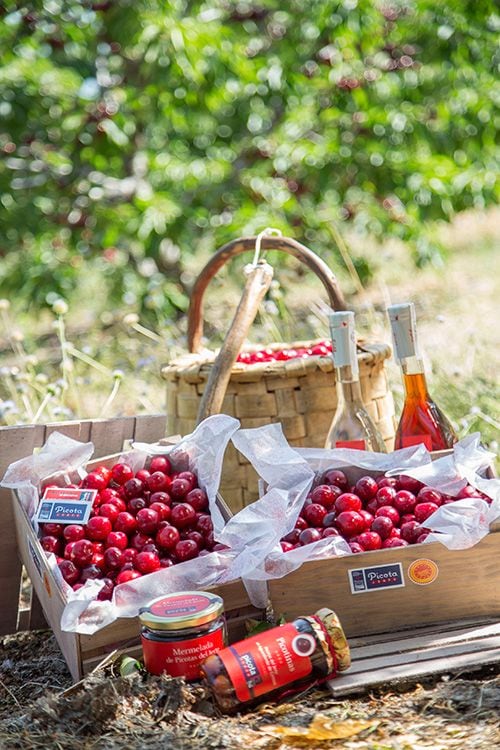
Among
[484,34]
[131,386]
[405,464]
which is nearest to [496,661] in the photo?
[405,464]

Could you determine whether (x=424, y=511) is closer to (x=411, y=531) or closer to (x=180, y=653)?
(x=411, y=531)

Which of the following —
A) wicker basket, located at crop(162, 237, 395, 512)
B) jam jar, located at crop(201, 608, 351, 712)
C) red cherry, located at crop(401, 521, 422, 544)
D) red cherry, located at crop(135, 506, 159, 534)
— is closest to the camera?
jam jar, located at crop(201, 608, 351, 712)

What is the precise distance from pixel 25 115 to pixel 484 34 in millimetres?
2289

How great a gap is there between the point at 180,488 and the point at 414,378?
0.65 meters

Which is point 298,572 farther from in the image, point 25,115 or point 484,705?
point 25,115

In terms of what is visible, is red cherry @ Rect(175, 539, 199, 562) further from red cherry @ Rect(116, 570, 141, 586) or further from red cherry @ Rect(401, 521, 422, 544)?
red cherry @ Rect(401, 521, 422, 544)

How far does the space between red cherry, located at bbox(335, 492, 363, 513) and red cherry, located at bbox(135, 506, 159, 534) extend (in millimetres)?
367

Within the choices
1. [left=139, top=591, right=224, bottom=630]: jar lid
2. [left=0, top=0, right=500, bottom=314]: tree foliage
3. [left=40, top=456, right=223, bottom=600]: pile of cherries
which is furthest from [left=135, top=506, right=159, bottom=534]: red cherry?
[left=0, top=0, right=500, bottom=314]: tree foliage

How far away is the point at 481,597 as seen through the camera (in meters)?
1.82

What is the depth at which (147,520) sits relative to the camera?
1.95 meters

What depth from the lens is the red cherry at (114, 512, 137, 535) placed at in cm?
195

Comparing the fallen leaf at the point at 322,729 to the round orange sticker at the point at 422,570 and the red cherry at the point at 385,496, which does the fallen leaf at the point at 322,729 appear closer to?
the round orange sticker at the point at 422,570

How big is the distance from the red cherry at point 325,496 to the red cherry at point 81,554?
18.2 inches

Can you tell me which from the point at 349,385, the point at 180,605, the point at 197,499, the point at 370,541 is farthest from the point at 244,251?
the point at 180,605
